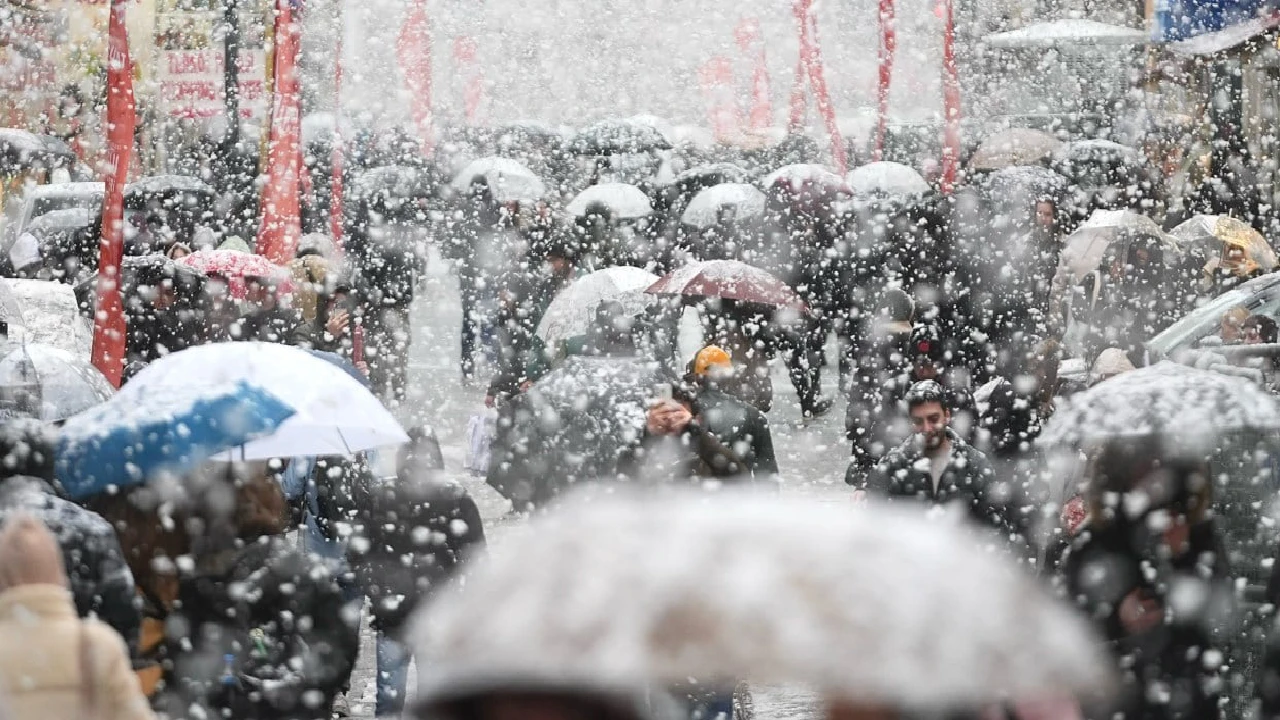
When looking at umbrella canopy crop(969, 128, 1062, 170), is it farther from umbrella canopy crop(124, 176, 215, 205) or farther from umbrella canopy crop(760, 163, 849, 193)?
umbrella canopy crop(124, 176, 215, 205)

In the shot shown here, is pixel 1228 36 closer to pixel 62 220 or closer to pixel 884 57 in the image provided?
pixel 884 57

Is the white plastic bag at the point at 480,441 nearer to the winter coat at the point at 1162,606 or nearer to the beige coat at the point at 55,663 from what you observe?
the winter coat at the point at 1162,606

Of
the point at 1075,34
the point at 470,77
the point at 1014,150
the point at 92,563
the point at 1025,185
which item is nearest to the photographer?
the point at 92,563

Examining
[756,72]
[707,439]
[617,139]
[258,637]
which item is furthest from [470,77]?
[258,637]

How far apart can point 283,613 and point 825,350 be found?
989 centimetres

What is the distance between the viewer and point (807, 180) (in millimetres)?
13930

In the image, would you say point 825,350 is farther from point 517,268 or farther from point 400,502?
point 400,502

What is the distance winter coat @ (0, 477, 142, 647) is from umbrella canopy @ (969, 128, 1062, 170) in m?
13.6

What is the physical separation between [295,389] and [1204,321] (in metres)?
4.62

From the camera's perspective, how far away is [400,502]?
627 cm

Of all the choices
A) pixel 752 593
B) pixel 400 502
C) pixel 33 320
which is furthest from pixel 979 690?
pixel 33 320

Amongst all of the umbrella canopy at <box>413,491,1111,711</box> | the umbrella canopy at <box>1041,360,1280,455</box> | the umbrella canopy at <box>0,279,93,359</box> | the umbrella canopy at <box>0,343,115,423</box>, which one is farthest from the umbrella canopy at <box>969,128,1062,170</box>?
the umbrella canopy at <box>413,491,1111,711</box>

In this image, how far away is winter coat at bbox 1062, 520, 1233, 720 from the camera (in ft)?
14.2

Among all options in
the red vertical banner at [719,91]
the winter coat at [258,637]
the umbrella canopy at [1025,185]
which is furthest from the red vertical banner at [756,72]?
the winter coat at [258,637]
